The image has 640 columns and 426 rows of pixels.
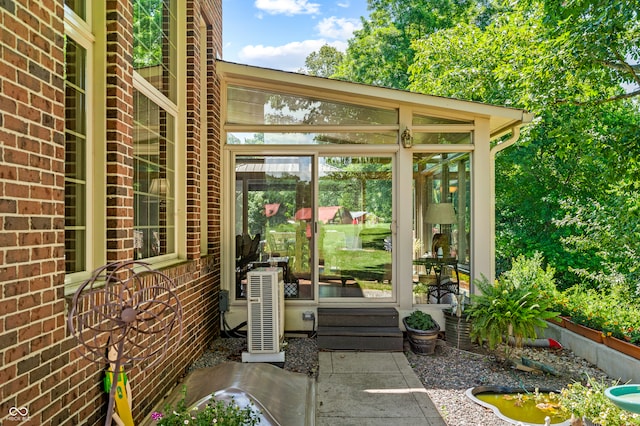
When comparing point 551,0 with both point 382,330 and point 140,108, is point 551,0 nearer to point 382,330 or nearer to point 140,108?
point 382,330

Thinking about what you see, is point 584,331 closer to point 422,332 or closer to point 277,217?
point 422,332

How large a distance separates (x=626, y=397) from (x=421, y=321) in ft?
7.83

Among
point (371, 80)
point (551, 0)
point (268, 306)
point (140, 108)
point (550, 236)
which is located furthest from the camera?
point (371, 80)

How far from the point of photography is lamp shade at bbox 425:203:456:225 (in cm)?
524

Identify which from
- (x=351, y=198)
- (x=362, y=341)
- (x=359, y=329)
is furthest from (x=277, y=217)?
(x=362, y=341)

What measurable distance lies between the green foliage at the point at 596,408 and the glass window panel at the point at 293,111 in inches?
134

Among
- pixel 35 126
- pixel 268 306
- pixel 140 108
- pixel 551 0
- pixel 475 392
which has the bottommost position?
pixel 475 392

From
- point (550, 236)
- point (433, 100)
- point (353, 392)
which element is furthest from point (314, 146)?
point (550, 236)

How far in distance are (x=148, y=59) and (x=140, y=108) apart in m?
0.50

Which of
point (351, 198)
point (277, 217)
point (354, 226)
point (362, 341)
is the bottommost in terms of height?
point (362, 341)

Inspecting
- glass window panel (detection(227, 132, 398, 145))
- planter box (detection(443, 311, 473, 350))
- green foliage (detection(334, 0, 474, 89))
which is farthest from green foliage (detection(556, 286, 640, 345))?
green foliage (detection(334, 0, 474, 89))

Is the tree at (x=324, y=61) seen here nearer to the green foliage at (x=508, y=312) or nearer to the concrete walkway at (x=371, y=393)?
the green foliage at (x=508, y=312)

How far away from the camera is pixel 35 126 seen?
5.86ft

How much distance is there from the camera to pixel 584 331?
15.8 ft
